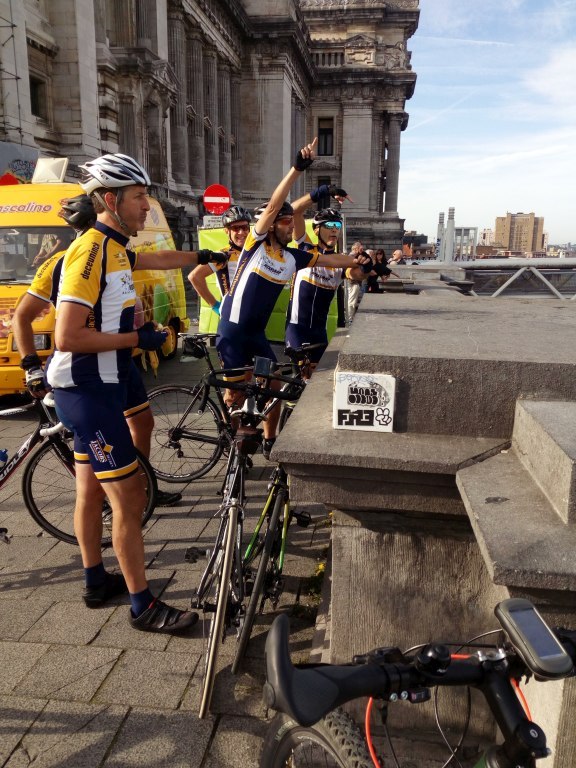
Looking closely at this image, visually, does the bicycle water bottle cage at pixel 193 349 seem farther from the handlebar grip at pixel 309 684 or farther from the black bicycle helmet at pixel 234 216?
the handlebar grip at pixel 309 684

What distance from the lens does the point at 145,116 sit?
26.4 meters

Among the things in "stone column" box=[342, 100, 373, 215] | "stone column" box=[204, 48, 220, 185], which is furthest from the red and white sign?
"stone column" box=[342, 100, 373, 215]

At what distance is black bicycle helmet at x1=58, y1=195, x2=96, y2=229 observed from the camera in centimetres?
344

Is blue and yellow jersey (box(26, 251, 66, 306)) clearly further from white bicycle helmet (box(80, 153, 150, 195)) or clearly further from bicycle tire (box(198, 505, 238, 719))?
bicycle tire (box(198, 505, 238, 719))

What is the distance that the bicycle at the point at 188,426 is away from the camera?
5.13 metres

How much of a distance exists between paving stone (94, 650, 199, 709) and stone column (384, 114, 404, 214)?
70.8 m

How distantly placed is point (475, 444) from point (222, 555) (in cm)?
128

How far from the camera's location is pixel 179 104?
32906 millimetres

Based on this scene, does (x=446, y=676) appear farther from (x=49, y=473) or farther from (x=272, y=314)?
(x=272, y=314)

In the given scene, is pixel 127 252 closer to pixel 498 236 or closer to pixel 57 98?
pixel 57 98

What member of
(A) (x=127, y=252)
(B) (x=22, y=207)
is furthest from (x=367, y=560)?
(B) (x=22, y=207)

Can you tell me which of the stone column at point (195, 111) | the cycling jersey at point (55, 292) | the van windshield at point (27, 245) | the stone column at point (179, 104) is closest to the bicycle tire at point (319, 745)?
the cycling jersey at point (55, 292)

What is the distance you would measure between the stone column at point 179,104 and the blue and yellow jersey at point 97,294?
30.9 meters

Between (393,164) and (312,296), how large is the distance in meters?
70.9
